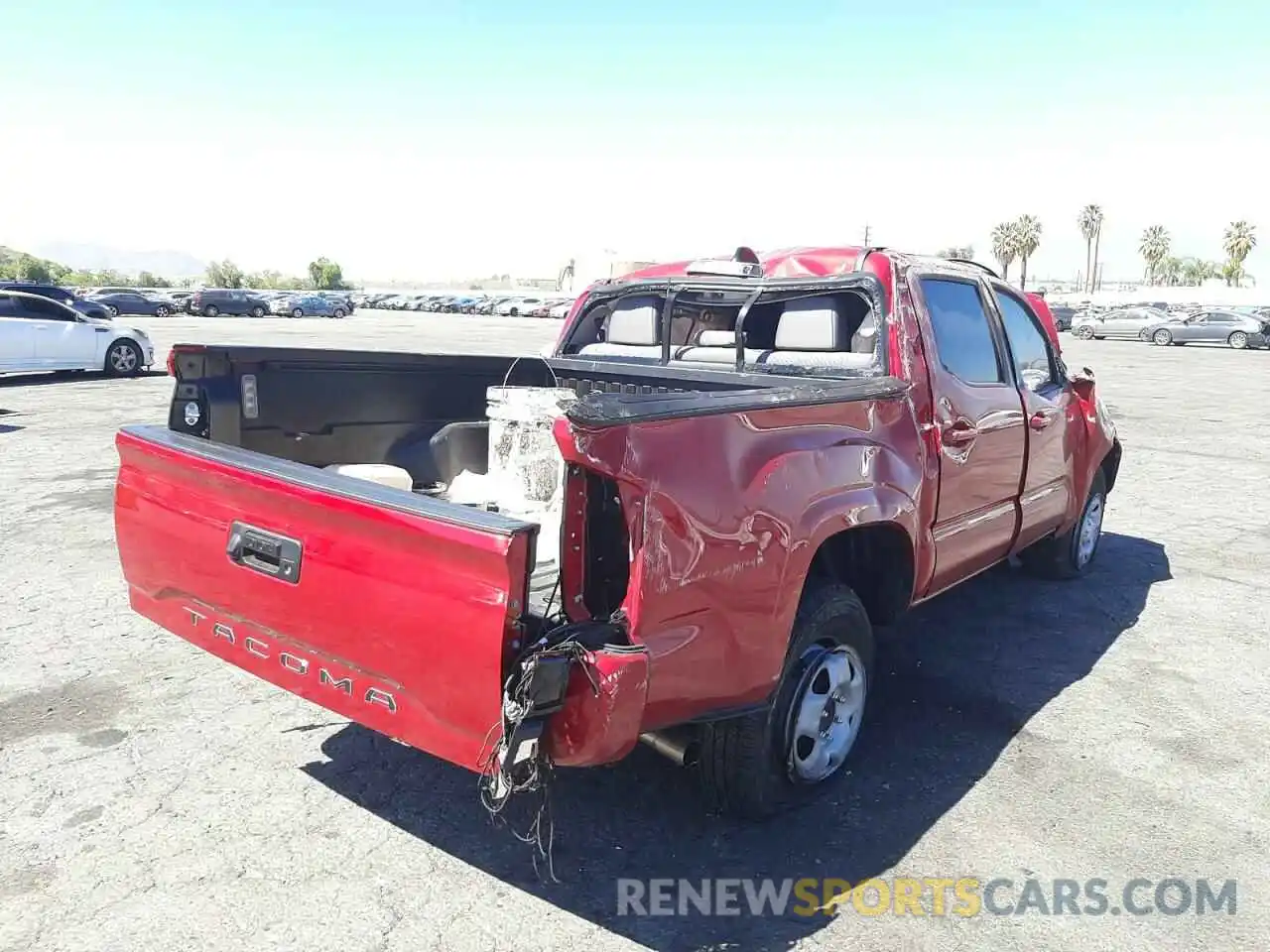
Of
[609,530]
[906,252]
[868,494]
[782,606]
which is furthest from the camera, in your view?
[906,252]

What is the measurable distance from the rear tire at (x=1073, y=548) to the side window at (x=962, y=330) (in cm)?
189

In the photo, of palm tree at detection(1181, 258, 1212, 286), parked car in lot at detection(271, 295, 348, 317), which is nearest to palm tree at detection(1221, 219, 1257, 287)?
Answer: palm tree at detection(1181, 258, 1212, 286)

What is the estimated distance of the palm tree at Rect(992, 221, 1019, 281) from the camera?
112 metres

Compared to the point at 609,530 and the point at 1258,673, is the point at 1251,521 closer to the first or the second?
the point at 1258,673

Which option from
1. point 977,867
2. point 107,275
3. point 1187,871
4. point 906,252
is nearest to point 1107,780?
point 1187,871

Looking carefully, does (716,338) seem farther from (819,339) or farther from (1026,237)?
(1026,237)

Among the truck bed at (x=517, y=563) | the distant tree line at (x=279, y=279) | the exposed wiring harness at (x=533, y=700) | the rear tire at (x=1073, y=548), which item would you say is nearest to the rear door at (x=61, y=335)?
the truck bed at (x=517, y=563)

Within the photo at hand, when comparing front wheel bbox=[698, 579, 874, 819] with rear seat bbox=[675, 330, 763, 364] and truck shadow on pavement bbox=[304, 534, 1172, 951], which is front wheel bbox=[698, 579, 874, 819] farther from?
rear seat bbox=[675, 330, 763, 364]

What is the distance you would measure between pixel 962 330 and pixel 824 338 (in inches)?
30.5

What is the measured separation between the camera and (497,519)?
8.07ft

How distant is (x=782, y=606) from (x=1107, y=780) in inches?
67.5

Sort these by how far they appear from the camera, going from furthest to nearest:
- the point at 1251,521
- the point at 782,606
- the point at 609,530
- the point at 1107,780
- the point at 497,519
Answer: the point at 1251,521
the point at 1107,780
the point at 782,606
the point at 609,530
the point at 497,519

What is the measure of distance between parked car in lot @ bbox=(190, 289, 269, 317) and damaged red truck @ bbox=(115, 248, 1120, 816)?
158 feet

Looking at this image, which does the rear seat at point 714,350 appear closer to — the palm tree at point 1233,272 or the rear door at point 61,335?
the rear door at point 61,335
